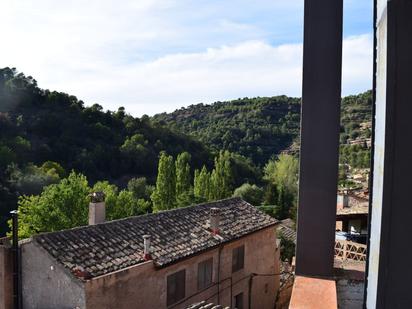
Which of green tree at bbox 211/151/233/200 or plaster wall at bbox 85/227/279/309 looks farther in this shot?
green tree at bbox 211/151/233/200

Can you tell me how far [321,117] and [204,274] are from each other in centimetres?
981

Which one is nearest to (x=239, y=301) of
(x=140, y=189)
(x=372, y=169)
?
(x=372, y=169)

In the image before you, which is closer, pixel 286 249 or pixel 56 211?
pixel 56 211

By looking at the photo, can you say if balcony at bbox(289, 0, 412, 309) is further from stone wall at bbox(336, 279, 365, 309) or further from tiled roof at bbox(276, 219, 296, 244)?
tiled roof at bbox(276, 219, 296, 244)

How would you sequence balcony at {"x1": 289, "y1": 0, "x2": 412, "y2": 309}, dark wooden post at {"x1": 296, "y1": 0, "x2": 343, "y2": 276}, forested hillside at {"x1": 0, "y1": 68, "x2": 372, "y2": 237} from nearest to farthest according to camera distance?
1. balcony at {"x1": 289, "y1": 0, "x2": 412, "y2": 309}
2. dark wooden post at {"x1": 296, "y1": 0, "x2": 343, "y2": 276}
3. forested hillside at {"x1": 0, "y1": 68, "x2": 372, "y2": 237}

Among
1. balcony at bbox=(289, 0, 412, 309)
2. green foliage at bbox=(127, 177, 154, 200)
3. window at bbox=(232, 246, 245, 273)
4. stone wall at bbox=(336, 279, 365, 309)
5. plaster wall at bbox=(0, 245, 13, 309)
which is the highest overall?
balcony at bbox=(289, 0, 412, 309)

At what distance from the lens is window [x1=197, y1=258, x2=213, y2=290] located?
454 inches

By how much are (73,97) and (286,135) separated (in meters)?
33.0

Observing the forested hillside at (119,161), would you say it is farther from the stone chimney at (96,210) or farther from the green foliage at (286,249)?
the stone chimney at (96,210)

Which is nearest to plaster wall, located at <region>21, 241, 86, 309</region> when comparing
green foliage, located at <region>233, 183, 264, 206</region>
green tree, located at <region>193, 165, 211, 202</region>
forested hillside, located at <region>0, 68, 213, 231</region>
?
forested hillside, located at <region>0, 68, 213, 231</region>

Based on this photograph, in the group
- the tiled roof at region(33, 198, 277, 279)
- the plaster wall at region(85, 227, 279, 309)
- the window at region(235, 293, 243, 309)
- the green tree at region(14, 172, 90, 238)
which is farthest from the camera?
the green tree at region(14, 172, 90, 238)

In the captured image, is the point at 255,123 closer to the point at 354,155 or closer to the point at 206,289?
the point at 354,155

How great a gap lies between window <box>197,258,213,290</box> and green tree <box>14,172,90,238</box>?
10271 mm

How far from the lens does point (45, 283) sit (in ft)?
30.2
